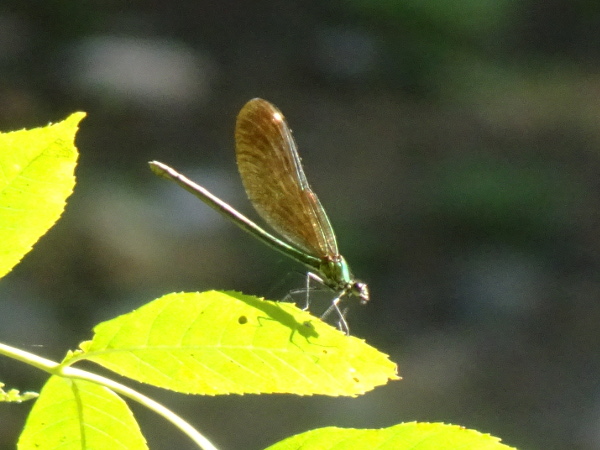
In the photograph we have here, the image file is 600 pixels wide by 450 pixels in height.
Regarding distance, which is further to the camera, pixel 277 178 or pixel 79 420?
pixel 277 178

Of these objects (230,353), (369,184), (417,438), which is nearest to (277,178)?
(230,353)

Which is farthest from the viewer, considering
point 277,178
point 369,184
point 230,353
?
point 369,184

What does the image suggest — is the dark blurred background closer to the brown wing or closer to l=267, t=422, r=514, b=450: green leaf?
the brown wing

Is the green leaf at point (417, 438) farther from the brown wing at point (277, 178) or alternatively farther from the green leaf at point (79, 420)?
the brown wing at point (277, 178)

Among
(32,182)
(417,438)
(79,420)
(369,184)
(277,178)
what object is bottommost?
(79,420)

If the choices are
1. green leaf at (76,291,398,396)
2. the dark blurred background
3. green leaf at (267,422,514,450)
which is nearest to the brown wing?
green leaf at (76,291,398,396)

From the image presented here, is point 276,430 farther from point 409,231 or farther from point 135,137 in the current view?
point 135,137

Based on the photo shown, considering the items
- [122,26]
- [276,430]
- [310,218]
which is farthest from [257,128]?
[122,26]

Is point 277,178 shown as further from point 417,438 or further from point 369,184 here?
point 369,184
